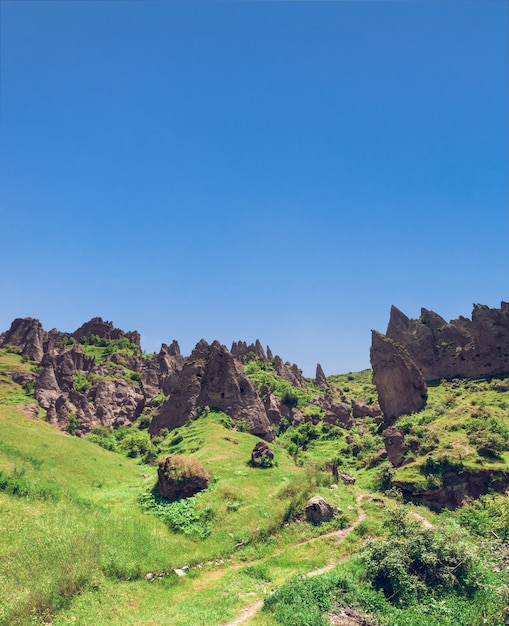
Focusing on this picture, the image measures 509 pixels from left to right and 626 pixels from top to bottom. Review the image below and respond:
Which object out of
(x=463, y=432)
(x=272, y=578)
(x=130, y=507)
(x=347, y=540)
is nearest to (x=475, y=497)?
(x=463, y=432)

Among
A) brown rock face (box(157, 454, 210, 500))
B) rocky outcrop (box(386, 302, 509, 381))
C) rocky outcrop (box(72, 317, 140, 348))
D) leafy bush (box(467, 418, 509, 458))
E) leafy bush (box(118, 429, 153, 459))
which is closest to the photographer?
brown rock face (box(157, 454, 210, 500))

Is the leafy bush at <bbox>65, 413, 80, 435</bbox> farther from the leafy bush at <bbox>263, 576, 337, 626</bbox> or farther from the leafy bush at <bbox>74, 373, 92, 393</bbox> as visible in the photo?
the leafy bush at <bbox>263, 576, 337, 626</bbox>

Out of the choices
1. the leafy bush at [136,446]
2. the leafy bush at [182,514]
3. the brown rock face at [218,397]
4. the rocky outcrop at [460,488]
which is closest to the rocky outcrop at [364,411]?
the brown rock face at [218,397]

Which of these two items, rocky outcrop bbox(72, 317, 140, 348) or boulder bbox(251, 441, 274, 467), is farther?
rocky outcrop bbox(72, 317, 140, 348)

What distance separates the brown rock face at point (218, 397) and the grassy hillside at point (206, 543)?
1862 cm

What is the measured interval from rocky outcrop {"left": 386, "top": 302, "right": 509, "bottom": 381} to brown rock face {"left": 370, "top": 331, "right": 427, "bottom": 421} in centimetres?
2072

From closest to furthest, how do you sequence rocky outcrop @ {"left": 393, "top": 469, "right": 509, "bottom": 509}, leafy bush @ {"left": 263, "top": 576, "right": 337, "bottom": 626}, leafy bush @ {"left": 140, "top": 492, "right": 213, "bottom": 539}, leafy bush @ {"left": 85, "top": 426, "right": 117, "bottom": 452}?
leafy bush @ {"left": 263, "top": 576, "right": 337, "bottom": 626} < leafy bush @ {"left": 140, "top": 492, "right": 213, "bottom": 539} < rocky outcrop @ {"left": 393, "top": 469, "right": 509, "bottom": 509} < leafy bush @ {"left": 85, "top": 426, "right": 117, "bottom": 452}

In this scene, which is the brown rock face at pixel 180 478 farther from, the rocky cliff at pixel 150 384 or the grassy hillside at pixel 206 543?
the rocky cliff at pixel 150 384

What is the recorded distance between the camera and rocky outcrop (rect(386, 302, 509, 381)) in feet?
301

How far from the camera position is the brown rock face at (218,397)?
76.4 metres

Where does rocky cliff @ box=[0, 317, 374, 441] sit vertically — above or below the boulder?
above

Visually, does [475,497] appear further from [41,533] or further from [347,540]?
[41,533]

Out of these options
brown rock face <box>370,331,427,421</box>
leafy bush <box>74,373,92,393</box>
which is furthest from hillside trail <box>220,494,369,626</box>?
leafy bush <box>74,373,92,393</box>

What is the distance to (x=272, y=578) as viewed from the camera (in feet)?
91.0
